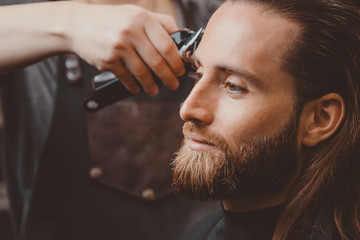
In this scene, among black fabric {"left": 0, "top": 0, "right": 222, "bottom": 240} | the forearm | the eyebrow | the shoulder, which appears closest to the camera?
the eyebrow

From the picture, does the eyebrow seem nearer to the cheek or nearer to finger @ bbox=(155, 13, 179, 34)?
the cheek

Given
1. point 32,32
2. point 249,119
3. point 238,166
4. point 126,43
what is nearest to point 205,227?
point 238,166

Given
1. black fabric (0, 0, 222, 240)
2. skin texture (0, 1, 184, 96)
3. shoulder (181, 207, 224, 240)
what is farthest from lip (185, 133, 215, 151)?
black fabric (0, 0, 222, 240)

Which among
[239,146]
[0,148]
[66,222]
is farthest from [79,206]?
[239,146]

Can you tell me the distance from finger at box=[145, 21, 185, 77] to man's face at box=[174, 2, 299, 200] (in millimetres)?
94

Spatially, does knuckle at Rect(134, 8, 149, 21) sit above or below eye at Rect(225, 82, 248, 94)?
above

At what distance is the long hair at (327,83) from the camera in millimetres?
1120

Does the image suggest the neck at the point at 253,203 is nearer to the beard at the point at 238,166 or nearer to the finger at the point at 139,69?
the beard at the point at 238,166

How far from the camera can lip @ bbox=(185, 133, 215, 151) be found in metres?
1.16

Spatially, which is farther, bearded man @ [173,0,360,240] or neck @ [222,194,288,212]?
neck @ [222,194,288,212]

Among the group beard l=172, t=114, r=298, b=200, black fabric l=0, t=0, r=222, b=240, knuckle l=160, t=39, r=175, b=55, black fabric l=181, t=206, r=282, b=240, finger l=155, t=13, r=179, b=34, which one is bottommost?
black fabric l=0, t=0, r=222, b=240

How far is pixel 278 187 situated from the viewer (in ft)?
3.97

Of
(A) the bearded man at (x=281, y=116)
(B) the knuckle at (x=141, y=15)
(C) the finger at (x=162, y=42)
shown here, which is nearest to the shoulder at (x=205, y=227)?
(A) the bearded man at (x=281, y=116)

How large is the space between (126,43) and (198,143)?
1.17ft
